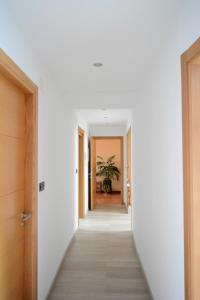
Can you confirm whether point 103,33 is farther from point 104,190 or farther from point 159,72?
point 104,190

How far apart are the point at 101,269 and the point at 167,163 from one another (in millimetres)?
1969

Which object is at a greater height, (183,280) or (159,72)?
(159,72)

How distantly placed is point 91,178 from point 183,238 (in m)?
5.12

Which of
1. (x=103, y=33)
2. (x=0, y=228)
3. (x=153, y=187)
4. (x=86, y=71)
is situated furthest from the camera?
(x=86, y=71)

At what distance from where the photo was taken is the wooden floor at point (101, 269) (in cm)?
251

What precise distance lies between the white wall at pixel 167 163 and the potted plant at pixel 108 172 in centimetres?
641

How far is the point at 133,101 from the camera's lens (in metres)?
3.60

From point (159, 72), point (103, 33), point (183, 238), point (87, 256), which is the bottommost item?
point (87, 256)

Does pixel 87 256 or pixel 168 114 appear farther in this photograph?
pixel 87 256

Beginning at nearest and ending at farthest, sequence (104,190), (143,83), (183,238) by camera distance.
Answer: (183,238)
(143,83)
(104,190)

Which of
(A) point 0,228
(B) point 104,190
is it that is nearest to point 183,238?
(A) point 0,228

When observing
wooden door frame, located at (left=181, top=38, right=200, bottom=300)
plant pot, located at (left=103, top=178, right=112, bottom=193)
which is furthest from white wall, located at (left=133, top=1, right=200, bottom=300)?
plant pot, located at (left=103, top=178, right=112, bottom=193)

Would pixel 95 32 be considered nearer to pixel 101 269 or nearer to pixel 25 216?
pixel 25 216

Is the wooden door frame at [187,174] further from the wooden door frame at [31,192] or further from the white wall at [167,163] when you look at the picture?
the wooden door frame at [31,192]
